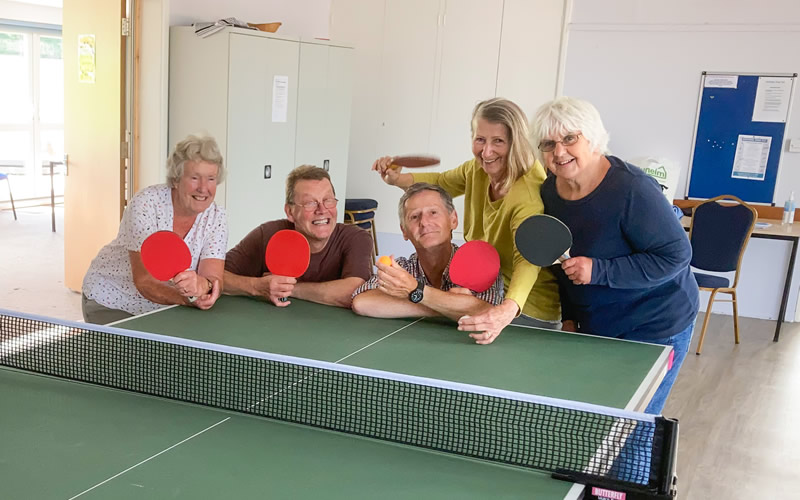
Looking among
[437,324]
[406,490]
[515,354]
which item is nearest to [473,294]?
[437,324]

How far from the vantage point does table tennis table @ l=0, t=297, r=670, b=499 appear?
1.46m

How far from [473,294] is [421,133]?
451 cm

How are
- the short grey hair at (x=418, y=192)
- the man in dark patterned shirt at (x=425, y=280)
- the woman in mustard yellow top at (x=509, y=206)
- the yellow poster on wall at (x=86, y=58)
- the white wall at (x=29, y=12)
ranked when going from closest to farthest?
the woman in mustard yellow top at (x=509, y=206)
the man in dark patterned shirt at (x=425, y=280)
the short grey hair at (x=418, y=192)
the yellow poster on wall at (x=86, y=58)
the white wall at (x=29, y=12)

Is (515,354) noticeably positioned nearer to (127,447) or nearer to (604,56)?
(127,447)

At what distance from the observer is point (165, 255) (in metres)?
2.58

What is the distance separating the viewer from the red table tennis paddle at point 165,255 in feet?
8.35

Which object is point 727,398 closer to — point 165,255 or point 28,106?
point 165,255

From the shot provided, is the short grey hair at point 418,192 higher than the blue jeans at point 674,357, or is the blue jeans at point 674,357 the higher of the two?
the short grey hair at point 418,192

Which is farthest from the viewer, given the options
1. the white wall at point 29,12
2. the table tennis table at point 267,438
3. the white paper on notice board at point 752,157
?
the white wall at point 29,12

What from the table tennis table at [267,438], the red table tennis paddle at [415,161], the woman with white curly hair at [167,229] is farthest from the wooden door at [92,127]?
the table tennis table at [267,438]

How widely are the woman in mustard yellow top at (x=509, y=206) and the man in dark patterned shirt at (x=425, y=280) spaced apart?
5.0 inches

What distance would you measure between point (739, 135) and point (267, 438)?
18.5 feet

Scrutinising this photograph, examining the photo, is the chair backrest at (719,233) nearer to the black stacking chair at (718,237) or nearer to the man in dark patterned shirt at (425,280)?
the black stacking chair at (718,237)

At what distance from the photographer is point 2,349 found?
6.98 ft
